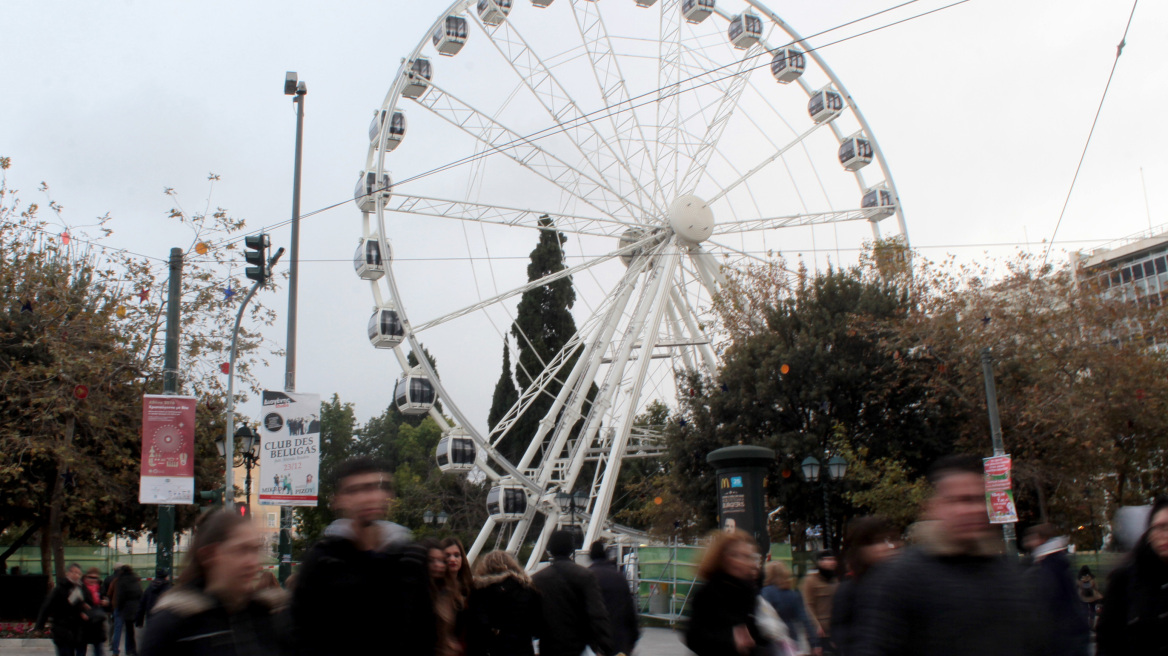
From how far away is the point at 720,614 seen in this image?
5.46 metres

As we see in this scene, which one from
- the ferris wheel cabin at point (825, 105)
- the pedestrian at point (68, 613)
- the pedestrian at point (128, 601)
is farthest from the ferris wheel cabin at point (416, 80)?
the pedestrian at point (68, 613)

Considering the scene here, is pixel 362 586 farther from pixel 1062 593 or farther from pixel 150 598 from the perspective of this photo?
pixel 150 598

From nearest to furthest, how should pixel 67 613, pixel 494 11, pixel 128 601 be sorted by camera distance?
1. pixel 67 613
2. pixel 128 601
3. pixel 494 11

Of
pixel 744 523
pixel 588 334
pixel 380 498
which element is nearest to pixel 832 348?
pixel 588 334

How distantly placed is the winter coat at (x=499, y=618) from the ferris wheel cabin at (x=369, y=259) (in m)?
22.6

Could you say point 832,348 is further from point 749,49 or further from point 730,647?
point 730,647

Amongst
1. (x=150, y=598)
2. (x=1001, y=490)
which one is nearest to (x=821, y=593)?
(x=150, y=598)

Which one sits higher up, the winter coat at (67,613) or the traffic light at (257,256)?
the traffic light at (257,256)

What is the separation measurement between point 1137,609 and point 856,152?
94.6 feet

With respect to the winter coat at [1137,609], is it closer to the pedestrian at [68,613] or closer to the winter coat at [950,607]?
the winter coat at [950,607]

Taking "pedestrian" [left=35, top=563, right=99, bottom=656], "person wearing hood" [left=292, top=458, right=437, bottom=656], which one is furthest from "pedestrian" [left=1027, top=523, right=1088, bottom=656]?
"pedestrian" [left=35, top=563, right=99, bottom=656]

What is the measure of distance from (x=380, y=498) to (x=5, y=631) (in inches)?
919

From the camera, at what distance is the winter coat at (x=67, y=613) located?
12898mm

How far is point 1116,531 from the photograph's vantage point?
5867 millimetres
